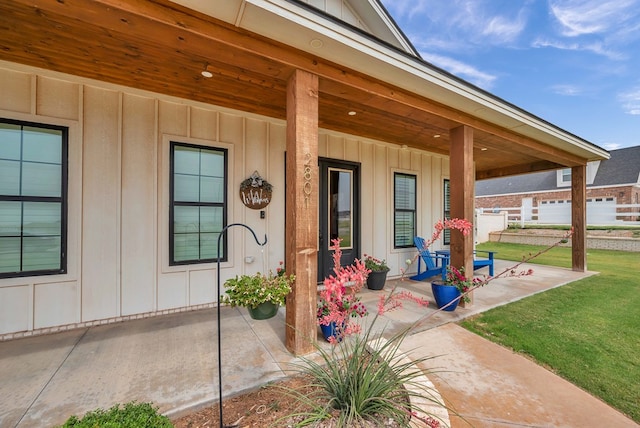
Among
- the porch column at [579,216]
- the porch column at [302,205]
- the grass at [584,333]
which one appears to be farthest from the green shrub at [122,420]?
the porch column at [579,216]

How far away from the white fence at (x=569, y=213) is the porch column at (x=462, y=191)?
11.9m

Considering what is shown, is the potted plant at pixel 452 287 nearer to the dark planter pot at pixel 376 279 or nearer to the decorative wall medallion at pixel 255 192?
the dark planter pot at pixel 376 279

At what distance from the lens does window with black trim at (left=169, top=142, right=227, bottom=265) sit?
3.40m

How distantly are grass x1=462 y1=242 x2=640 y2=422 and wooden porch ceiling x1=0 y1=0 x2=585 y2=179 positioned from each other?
264 centimetres

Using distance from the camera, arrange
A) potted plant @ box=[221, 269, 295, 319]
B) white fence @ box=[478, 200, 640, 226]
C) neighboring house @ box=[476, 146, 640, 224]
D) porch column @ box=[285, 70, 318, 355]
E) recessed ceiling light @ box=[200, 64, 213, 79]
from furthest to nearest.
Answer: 1. neighboring house @ box=[476, 146, 640, 224]
2. white fence @ box=[478, 200, 640, 226]
3. recessed ceiling light @ box=[200, 64, 213, 79]
4. porch column @ box=[285, 70, 318, 355]
5. potted plant @ box=[221, 269, 295, 319]

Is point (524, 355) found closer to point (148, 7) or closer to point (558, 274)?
point (148, 7)

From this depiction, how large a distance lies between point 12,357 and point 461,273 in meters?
4.88

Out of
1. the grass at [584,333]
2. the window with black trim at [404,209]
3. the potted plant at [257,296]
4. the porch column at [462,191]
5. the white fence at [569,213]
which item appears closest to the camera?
the potted plant at [257,296]

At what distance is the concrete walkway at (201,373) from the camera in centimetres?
171

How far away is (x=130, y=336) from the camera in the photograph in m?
2.67

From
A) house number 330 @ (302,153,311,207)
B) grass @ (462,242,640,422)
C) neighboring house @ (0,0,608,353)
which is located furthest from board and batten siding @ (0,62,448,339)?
grass @ (462,242,640,422)

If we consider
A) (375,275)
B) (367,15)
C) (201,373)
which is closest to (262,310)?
(201,373)

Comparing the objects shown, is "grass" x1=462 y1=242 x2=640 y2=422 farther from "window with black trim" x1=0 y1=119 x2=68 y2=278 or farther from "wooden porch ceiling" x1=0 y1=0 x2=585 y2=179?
"window with black trim" x1=0 y1=119 x2=68 y2=278

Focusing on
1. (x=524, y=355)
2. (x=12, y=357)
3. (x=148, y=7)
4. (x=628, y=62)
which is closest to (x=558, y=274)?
(x=524, y=355)
